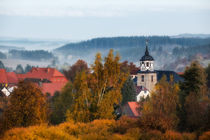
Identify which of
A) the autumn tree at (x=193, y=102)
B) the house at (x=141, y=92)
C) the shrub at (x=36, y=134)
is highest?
the shrub at (x=36, y=134)

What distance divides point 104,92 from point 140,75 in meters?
65.5

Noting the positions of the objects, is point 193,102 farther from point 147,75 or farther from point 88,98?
point 147,75

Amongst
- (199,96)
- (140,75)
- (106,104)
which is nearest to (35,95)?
(106,104)

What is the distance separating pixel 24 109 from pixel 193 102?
55.8 feet

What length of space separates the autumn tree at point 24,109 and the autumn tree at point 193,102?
12256 millimetres

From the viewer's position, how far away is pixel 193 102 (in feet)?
132

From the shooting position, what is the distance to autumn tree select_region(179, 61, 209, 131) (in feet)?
121

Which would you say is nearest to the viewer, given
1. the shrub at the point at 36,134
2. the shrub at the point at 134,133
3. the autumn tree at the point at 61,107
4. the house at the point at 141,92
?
the shrub at the point at 36,134

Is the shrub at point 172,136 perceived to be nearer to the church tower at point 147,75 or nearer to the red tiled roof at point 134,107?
the red tiled roof at point 134,107

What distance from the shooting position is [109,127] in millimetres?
28469

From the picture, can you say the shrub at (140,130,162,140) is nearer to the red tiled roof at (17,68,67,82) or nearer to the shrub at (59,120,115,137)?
the shrub at (59,120,115,137)

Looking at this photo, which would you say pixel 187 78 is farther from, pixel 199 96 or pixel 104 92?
pixel 104 92

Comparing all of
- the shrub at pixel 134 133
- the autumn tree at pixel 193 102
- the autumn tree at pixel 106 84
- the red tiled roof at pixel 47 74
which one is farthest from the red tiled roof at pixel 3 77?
the shrub at pixel 134 133

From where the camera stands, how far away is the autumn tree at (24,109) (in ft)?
99.5
